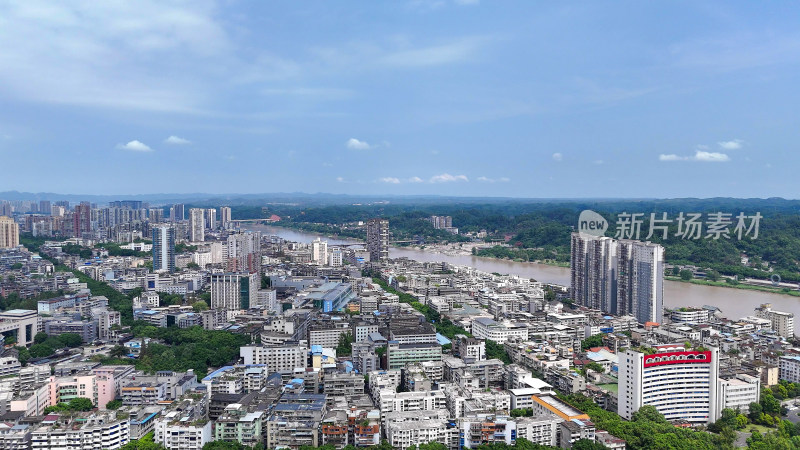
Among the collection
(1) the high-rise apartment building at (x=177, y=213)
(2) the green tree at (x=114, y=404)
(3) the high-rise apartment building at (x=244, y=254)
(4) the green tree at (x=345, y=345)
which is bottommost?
(2) the green tree at (x=114, y=404)

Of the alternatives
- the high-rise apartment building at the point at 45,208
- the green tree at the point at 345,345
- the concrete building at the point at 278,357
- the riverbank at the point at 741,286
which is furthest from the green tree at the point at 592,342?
the high-rise apartment building at the point at 45,208

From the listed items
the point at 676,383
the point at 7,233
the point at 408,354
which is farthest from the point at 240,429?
the point at 7,233

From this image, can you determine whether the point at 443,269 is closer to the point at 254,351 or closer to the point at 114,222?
the point at 254,351

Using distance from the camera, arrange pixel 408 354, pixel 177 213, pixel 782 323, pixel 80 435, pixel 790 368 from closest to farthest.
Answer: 1. pixel 80 435
2. pixel 790 368
3. pixel 408 354
4. pixel 782 323
5. pixel 177 213

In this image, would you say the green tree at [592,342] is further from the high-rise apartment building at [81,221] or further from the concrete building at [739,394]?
the high-rise apartment building at [81,221]

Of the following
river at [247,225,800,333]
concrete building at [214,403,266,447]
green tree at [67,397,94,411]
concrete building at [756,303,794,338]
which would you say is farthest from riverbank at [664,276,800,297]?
green tree at [67,397,94,411]

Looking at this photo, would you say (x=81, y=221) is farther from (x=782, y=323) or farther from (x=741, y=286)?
(x=782, y=323)
